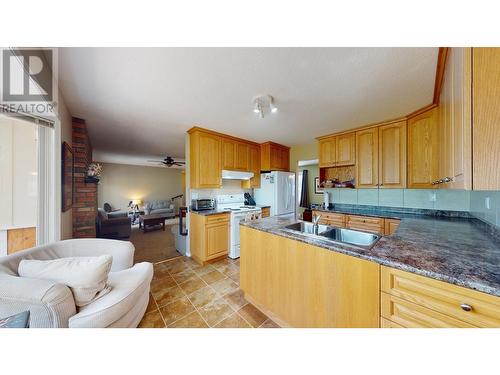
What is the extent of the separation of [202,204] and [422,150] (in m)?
3.44

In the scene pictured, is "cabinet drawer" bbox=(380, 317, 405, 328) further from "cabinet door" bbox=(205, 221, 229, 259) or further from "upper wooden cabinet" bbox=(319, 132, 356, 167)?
"upper wooden cabinet" bbox=(319, 132, 356, 167)

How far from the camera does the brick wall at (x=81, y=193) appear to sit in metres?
2.46

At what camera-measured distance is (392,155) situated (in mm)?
2529

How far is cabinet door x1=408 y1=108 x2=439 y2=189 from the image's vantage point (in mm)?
2094

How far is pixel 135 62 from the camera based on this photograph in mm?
1300

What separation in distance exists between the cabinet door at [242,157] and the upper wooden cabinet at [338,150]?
4.94ft

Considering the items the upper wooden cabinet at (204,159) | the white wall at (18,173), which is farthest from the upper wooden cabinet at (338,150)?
the white wall at (18,173)

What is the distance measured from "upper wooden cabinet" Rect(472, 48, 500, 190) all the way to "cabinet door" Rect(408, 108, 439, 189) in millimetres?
1808

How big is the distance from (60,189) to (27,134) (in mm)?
595

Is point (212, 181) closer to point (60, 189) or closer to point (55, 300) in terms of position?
point (60, 189)

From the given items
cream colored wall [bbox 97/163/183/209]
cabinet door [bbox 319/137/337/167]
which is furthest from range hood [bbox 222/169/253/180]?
cream colored wall [bbox 97/163/183/209]

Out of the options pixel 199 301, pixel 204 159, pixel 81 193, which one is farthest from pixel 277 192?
pixel 81 193
